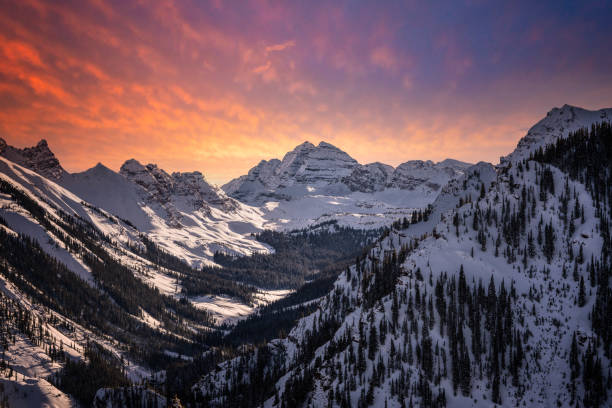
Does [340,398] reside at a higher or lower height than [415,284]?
lower

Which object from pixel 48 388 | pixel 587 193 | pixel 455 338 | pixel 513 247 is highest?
pixel 587 193

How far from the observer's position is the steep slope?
262 feet

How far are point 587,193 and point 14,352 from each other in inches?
8421

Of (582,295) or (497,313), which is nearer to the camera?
(582,295)

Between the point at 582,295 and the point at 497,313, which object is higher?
the point at 582,295

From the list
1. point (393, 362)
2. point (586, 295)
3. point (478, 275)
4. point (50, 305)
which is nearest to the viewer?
point (586, 295)

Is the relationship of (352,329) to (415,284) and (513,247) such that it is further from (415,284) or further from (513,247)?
(513,247)

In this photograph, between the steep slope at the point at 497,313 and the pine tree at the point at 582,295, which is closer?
the steep slope at the point at 497,313

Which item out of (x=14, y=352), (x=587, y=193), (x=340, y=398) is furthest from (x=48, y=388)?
(x=587, y=193)

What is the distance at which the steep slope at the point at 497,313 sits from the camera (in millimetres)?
79938

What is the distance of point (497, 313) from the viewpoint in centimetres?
8919

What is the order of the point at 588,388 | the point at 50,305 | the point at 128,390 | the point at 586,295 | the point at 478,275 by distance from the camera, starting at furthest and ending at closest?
1. the point at 50,305
2. the point at 128,390
3. the point at 478,275
4. the point at 586,295
5. the point at 588,388

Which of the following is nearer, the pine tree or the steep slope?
the steep slope

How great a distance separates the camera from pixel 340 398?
90000 millimetres
